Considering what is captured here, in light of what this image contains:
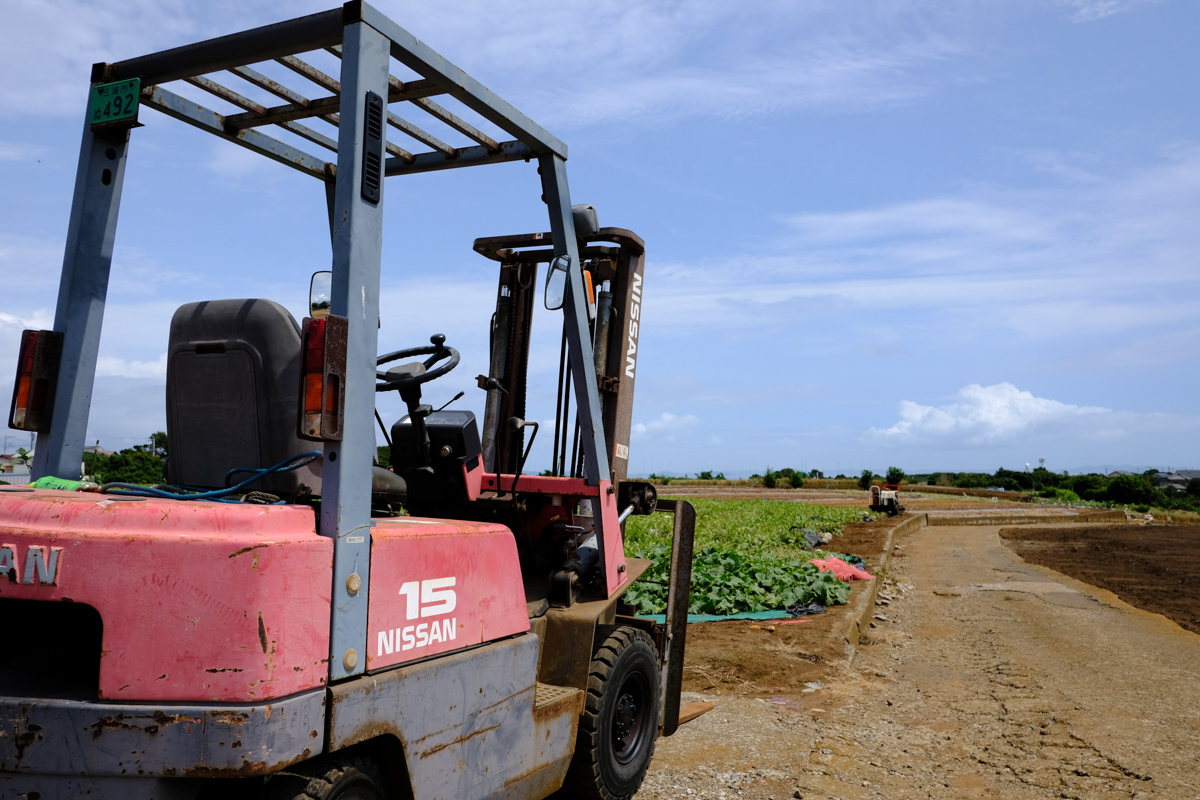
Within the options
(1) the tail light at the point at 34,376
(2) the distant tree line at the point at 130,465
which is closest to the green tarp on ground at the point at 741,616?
(1) the tail light at the point at 34,376

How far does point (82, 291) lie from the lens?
3598 millimetres

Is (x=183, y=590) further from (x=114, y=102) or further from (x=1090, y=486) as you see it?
(x=1090, y=486)

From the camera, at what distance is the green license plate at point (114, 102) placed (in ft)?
11.7

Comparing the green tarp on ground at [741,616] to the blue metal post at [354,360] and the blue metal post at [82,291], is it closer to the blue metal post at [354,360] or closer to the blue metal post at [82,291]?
the blue metal post at [82,291]

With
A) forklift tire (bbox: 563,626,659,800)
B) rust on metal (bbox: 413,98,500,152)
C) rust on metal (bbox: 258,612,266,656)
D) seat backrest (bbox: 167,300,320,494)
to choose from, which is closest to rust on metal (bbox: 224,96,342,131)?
rust on metal (bbox: 413,98,500,152)

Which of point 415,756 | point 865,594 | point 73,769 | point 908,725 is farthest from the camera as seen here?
point 865,594

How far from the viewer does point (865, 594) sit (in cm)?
1195

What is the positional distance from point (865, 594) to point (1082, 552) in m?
12.8

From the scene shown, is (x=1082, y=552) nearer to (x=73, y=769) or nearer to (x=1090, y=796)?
(x=1090, y=796)

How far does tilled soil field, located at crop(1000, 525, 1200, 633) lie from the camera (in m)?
13.7

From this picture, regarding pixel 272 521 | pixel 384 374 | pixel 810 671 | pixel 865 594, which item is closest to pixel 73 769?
pixel 272 521

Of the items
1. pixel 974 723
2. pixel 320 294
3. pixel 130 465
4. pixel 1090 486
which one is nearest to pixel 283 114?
pixel 320 294

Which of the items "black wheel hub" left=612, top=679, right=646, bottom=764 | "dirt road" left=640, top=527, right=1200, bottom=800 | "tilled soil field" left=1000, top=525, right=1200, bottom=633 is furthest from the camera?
"tilled soil field" left=1000, top=525, right=1200, bottom=633

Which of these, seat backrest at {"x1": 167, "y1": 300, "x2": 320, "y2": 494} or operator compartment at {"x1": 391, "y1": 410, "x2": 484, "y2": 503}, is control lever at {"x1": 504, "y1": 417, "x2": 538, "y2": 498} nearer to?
operator compartment at {"x1": 391, "y1": 410, "x2": 484, "y2": 503}
